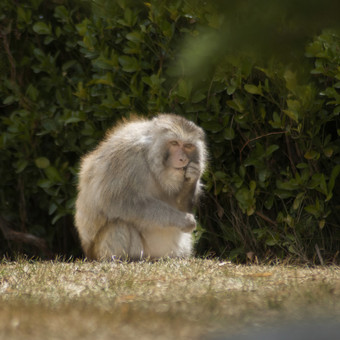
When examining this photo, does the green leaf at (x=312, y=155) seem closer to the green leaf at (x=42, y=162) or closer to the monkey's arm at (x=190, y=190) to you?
the monkey's arm at (x=190, y=190)

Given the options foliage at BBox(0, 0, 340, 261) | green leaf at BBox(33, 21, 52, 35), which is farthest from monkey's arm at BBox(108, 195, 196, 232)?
green leaf at BBox(33, 21, 52, 35)

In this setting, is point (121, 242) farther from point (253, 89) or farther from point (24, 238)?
point (24, 238)

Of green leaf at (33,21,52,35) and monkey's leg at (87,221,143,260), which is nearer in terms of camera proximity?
monkey's leg at (87,221,143,260)

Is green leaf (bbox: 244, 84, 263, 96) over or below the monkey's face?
over

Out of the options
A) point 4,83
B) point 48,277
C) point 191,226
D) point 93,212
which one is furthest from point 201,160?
point 4,83

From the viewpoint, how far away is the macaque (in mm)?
5637

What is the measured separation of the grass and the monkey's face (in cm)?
87

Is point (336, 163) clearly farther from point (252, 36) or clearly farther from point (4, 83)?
point (252, 36)

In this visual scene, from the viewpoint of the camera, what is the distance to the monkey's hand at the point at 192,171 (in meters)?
5.69

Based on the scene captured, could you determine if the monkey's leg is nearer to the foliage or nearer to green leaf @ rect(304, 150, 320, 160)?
the foliage

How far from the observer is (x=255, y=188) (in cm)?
645

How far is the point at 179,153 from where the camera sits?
5.59 metres

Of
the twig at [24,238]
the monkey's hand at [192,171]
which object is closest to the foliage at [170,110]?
the twig at [24,238]

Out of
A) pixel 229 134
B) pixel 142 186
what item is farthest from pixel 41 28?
pixel 142 186
